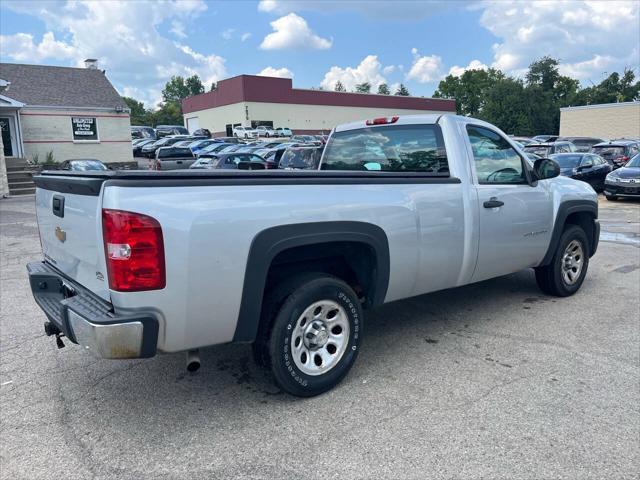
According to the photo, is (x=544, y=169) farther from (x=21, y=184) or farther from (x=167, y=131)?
(x=167, y=131)

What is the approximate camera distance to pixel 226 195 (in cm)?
303

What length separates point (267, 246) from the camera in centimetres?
317

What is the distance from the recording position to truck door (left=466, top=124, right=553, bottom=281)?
184 inches

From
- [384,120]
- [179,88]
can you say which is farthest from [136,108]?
[384,120]

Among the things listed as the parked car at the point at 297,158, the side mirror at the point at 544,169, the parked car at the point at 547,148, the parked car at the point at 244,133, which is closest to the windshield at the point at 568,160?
the parked car at the point at 547,148

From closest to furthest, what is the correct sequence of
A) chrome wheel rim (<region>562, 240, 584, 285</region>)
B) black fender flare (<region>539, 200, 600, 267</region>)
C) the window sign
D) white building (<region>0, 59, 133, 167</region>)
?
black fender flare (<region>539, 200, 600, 267</region>), chrome wheel rim (<region>562, 240, 584, 285</region>), white building (<region>0, 59, 133, 167</region>), the window sign

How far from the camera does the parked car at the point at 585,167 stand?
59.7 feet

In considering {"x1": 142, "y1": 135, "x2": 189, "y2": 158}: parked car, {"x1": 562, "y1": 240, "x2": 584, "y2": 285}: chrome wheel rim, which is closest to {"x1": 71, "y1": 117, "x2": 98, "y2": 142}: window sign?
{"x1": 142, "y1": 135, "x2": 189, "y2": 158}: parked car

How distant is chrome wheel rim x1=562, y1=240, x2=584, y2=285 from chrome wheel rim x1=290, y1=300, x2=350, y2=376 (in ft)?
11.0

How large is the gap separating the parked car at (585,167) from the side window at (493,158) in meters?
14.3

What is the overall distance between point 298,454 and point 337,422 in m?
0.42

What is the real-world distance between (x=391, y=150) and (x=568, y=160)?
53.1 ft

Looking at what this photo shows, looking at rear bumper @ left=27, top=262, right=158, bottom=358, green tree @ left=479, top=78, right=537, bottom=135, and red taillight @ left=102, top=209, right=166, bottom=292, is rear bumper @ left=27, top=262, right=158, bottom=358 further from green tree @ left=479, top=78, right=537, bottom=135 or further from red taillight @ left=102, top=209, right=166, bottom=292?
green tree @ left=479, top=78, right=537, bottom=135

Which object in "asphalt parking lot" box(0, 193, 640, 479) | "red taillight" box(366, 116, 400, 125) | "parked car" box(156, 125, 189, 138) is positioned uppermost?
"parked car" box(156, 125, 189, 138)
